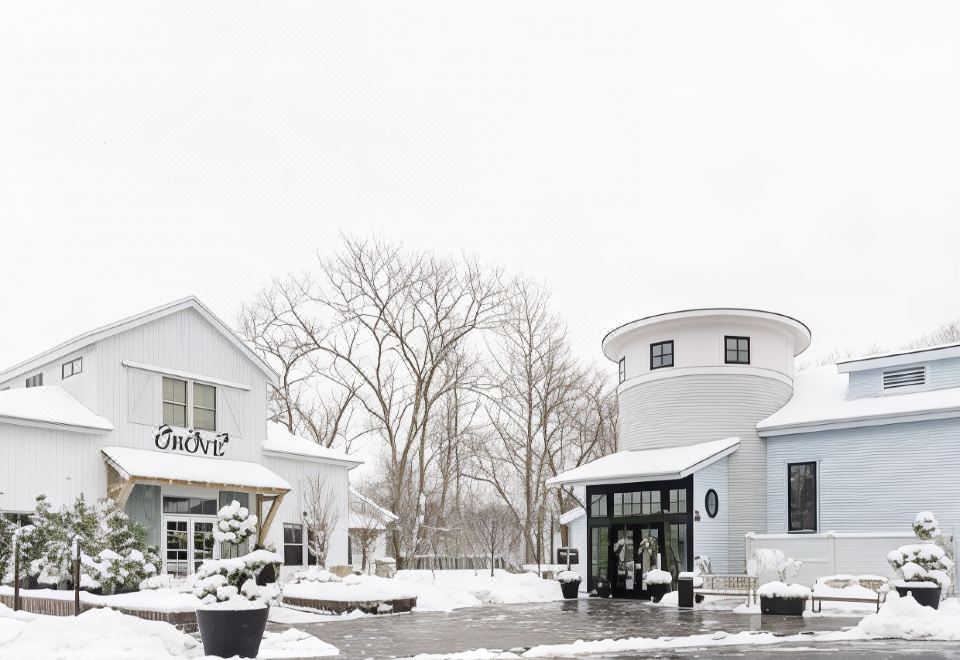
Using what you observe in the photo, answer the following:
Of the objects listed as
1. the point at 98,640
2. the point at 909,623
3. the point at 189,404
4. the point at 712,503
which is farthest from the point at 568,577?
the point at 98,640

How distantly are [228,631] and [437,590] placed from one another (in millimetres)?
12905

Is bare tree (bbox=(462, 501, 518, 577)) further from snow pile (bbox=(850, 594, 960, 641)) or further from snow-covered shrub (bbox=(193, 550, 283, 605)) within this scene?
snow-covered shrub (bbox=(193, 550, 283, 605))

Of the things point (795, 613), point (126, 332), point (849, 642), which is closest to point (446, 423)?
point (126, 332)

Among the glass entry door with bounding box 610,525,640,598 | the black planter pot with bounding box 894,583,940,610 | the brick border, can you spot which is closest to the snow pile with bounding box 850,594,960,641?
the black planter pot with bounding box 894,583,940,610

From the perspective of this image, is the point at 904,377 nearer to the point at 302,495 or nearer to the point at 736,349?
the point at 736,349

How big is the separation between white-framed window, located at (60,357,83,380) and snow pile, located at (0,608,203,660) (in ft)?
35.7

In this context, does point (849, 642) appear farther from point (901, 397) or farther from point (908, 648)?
point (901, 397)

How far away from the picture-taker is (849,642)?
1438 centimetres

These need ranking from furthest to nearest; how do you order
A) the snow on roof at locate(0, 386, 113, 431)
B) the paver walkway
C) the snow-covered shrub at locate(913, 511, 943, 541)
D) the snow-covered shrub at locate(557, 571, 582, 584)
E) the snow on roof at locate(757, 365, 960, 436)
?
1. the snow-covered shrub at locate(557, 571, 582, 584)
2. the snow on roof at locate(757, 365, 960, 436)
3. the snow on roof at locate(0, 386, 113, 431)
4. the snow-covered shrub at locate(913, 511, 943, 541)
5. the paver walkway

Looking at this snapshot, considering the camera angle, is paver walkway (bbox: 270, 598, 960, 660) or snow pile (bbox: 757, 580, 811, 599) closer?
paver walkway (bbox: 270, 598, 960, 660)

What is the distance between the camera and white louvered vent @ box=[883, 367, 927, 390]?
25.1 metres

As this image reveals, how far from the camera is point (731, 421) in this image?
1068 inches

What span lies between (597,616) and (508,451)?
24948mm

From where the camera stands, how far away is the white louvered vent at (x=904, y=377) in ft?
82.4
